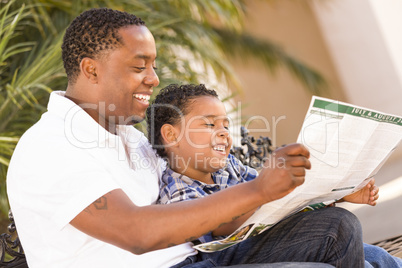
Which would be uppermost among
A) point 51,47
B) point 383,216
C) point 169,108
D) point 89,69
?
point 51,47

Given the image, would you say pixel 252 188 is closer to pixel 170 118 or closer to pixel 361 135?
pixel 361 135

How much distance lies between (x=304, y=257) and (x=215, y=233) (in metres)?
0.33

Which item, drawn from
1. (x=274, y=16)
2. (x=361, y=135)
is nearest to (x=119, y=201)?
(x=361, y=135)

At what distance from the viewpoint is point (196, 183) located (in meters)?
2.16

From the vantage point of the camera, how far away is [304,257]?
5.89 feet

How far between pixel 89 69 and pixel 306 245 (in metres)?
0.92

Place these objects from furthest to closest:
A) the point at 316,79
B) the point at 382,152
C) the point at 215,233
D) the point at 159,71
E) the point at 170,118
Result: the point at 316,79 < the point at 159,71 < the point at 170,118 < the point at 215,233 < the point at 382,152

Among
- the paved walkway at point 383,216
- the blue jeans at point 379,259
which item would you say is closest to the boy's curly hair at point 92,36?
the blue jeans at point 379,259

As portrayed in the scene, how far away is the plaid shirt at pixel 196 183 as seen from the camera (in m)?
2.00

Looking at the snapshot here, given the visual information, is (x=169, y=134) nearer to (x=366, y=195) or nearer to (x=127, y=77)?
(x=127, y=77)

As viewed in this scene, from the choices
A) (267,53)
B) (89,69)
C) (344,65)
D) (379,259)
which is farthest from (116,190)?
(344,65)

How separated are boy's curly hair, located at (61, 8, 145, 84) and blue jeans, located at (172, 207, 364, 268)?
76 cm

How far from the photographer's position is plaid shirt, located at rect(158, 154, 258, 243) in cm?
200

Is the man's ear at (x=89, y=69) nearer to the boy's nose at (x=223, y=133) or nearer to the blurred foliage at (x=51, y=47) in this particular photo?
the boy's nose at (x=223, y=133)
